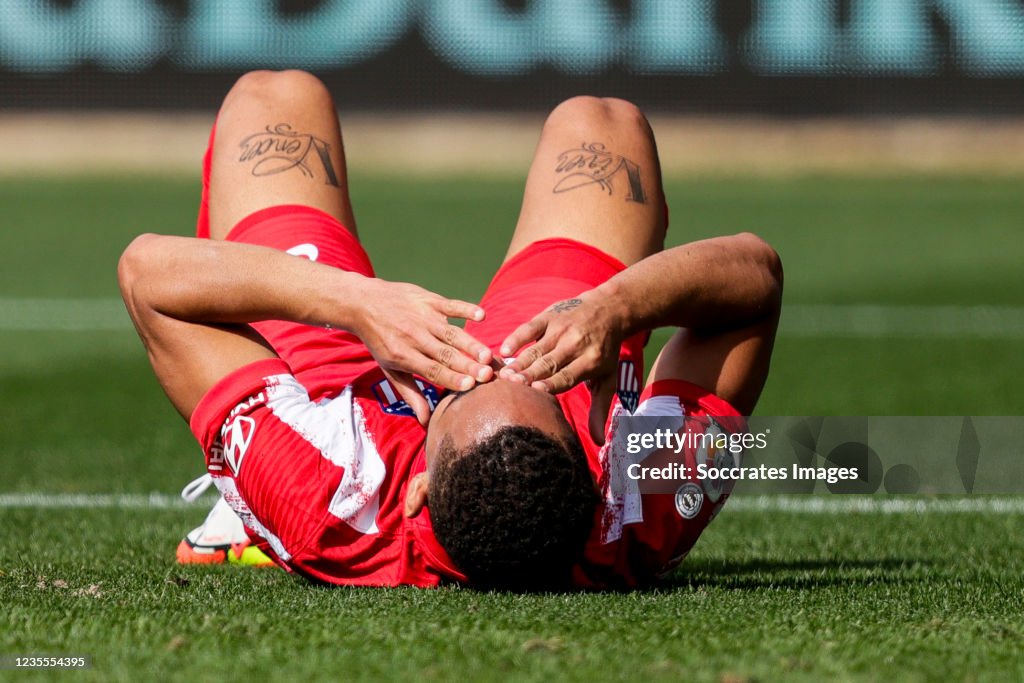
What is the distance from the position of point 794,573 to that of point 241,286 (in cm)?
132

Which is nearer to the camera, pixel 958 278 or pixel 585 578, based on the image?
pixel 585 578

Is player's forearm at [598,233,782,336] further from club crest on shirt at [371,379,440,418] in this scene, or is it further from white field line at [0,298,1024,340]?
white field line at [0,298,1024,340]

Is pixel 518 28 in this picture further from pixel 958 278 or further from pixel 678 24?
pixel 958 278

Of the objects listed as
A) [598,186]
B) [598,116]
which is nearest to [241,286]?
[598,186]

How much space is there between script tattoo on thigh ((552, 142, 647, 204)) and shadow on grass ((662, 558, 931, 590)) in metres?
0.87

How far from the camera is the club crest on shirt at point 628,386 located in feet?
9.23

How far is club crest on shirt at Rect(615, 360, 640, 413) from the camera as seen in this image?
9.23 feet

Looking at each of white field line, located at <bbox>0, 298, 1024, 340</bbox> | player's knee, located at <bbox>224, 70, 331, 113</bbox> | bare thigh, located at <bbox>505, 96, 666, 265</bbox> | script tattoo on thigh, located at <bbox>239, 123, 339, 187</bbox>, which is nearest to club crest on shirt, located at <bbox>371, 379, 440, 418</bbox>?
bare thigh, located at <bbox>505, 96, 666, 265</bbox>

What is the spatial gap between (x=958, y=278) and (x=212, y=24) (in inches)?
351

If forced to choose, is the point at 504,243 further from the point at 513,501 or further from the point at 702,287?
the point at 513,501

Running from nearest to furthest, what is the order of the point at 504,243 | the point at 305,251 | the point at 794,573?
the point at 794,573, the point at 305,251, the point at 504,243

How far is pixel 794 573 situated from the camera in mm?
3004

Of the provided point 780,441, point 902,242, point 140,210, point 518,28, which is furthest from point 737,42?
point 780,441

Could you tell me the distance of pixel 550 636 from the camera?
2.16 m
